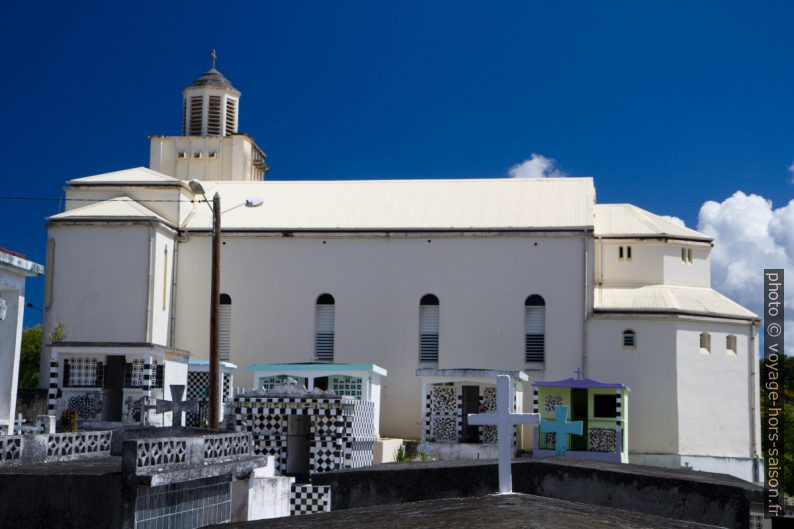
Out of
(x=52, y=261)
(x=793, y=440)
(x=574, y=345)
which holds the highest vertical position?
(x=52, y=261)

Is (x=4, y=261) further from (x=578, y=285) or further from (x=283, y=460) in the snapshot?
(x=578, y=285)

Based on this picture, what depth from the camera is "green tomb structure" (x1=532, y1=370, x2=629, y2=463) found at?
112 feet

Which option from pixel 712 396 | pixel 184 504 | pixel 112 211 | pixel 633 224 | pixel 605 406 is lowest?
pixel 184 504

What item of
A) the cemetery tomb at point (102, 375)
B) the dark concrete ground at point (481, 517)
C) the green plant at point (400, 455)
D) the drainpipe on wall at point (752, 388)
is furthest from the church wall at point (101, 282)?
the dark concrete ground at point (481, 517)

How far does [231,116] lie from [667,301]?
2158 cm

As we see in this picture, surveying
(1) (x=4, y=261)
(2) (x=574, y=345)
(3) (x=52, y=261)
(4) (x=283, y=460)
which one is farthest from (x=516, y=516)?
(3) (x=52, y=261)

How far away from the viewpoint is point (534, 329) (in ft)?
126

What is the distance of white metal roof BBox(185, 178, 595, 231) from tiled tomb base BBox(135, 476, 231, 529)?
27.6 metres

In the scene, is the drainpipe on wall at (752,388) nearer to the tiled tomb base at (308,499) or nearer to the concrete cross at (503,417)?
the tiled tomb base at (308,499)

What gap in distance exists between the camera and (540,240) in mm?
38500

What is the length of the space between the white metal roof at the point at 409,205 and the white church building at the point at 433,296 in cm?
10

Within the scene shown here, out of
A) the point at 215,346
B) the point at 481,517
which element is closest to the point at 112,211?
the point at 215,346

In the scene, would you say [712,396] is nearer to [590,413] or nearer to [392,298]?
[590,413]

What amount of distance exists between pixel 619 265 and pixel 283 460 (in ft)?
67.0
